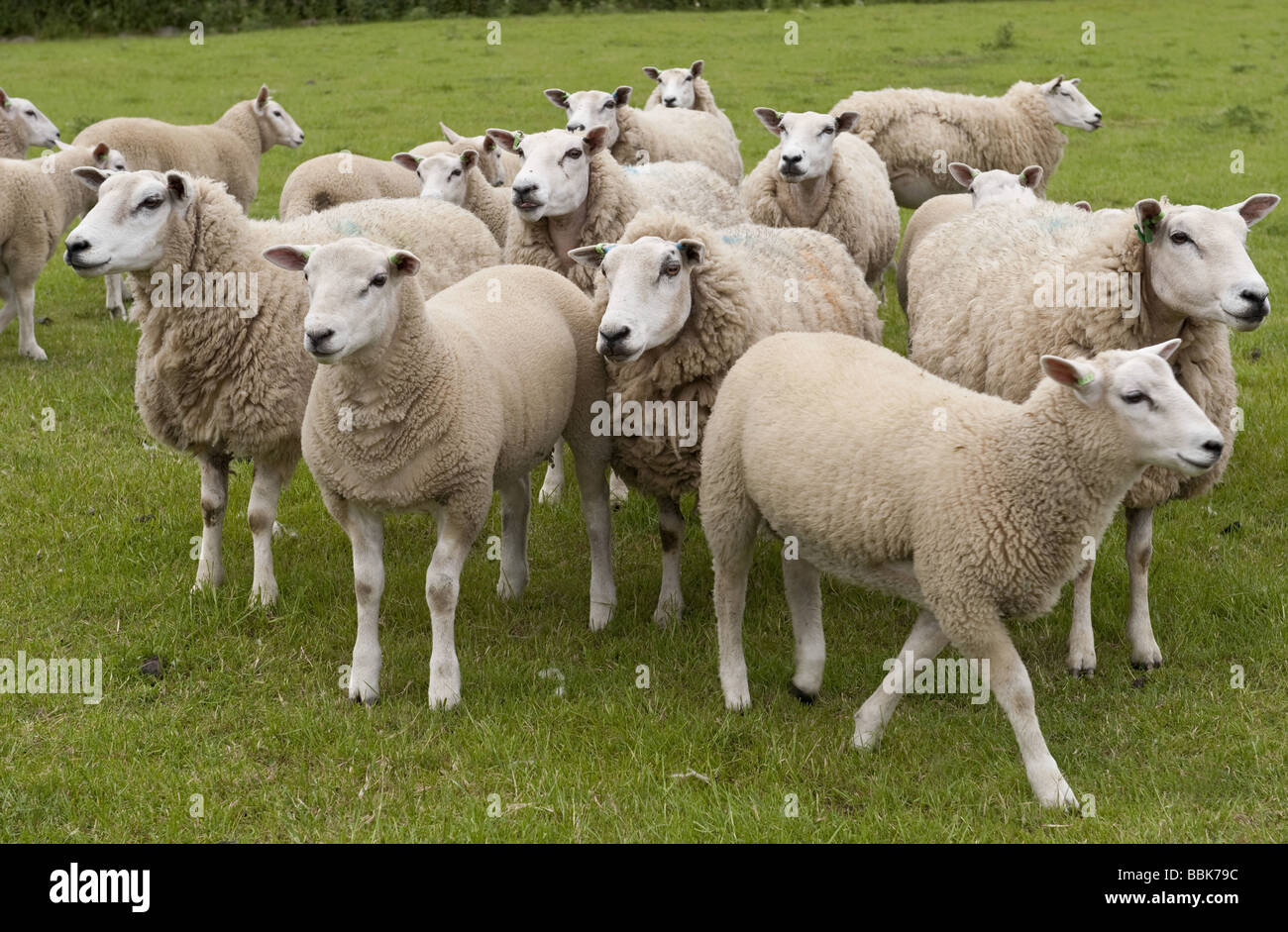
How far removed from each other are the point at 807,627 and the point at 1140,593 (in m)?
1.37

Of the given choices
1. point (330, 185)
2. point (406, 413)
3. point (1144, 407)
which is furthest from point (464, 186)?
point (1144, 407)

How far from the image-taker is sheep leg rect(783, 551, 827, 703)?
4.58 metres

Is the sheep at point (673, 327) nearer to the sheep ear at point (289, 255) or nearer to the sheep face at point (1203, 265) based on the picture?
the sheep ear at point (289, 255)

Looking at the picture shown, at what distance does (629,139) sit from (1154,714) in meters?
5.37

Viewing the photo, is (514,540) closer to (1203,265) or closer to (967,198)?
(1203,265)

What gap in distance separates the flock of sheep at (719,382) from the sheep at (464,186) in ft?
3.49

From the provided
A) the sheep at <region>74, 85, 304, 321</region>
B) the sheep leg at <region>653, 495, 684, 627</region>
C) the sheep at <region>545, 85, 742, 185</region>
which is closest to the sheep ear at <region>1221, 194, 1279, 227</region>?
the sheep leg at <region>653, 495, 684, 627</region>

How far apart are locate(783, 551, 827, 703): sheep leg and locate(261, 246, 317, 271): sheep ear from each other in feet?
6.50

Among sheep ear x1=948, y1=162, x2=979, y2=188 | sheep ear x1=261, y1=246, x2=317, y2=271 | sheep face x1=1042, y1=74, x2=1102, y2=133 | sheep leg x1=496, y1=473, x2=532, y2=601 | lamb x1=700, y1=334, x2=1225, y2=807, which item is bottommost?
sheep leg x1=496, y1=473, x2=532, y2=601

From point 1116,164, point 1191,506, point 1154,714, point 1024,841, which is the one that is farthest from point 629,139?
point 1116,164

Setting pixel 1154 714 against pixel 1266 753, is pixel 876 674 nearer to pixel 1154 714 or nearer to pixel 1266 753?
pixel 1154 714

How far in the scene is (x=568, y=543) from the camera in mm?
6129

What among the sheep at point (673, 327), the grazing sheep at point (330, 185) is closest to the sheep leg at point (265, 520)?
the sheep at point (673, 327)

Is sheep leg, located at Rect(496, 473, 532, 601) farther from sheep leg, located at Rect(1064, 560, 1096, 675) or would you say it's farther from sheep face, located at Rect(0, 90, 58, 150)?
sheep face, located at Rect(0, 90, 58, 150)
